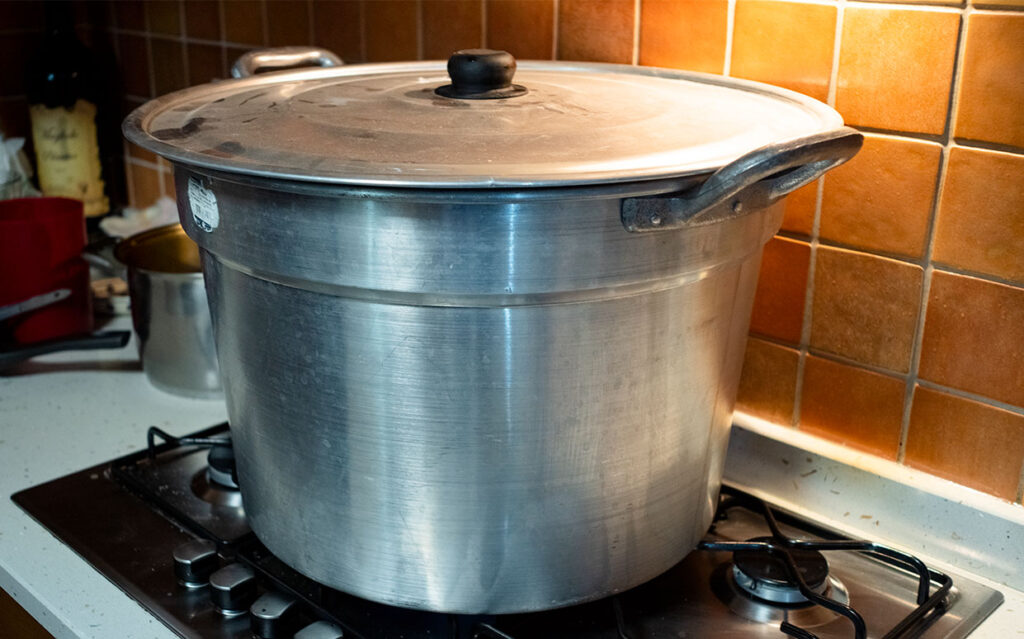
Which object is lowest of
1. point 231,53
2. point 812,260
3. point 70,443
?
point 70,443

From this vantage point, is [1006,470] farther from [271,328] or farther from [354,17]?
[354,17]

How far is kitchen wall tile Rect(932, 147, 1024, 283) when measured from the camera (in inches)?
27.3

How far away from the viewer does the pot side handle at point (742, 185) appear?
50cm

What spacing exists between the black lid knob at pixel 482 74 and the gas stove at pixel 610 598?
35cm

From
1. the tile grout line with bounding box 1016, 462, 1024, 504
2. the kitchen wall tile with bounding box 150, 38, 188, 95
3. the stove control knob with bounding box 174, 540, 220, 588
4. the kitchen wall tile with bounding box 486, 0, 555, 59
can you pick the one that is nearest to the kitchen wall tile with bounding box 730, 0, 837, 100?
the kitchen wall tile with bounding box 486, 0, 555, 59

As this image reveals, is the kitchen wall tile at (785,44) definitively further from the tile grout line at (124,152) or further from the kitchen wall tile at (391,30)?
the tile grout line at (124,152)

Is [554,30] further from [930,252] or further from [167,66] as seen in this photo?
[167,66]

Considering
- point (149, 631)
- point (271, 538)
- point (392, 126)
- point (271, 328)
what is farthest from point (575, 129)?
point (149, 631)

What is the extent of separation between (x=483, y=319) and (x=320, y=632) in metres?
0.25

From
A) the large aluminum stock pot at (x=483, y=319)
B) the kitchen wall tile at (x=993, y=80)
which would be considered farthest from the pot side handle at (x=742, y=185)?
the kitchen wall tile at (x=993, y=80)

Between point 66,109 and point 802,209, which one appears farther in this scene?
point 66,109

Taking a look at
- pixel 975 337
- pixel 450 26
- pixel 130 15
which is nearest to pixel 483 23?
pixel 450 26

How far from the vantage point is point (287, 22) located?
1.19 meters

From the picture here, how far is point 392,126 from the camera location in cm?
62
